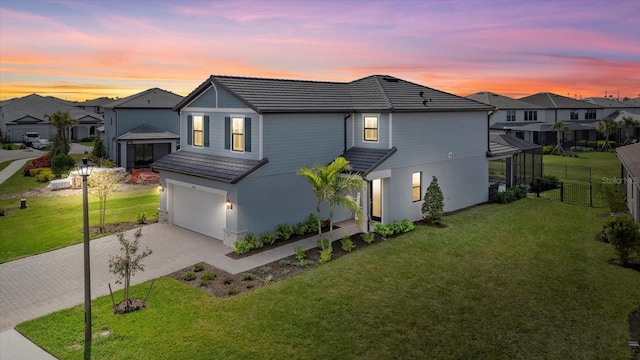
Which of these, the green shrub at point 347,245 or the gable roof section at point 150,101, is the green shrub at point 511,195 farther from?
the gable roof section at point 150,101

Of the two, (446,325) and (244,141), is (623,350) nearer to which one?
(446,325)

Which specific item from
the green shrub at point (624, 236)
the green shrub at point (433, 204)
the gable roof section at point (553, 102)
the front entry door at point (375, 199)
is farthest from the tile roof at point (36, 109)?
the green shrub at point (624, 236)

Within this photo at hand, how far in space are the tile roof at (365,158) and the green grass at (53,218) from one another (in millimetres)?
10852

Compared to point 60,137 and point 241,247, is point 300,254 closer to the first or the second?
point 241,247

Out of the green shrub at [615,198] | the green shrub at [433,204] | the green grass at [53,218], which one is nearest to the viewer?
the green grass at [53,218]

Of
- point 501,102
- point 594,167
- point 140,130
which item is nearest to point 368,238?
point 140,130

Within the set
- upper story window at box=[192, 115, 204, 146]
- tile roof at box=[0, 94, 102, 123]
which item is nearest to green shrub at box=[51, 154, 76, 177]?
upper story window at box=[192, 115, 204, 146]

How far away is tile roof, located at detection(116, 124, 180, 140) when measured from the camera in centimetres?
3766

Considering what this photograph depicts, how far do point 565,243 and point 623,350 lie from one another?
29.1 ft

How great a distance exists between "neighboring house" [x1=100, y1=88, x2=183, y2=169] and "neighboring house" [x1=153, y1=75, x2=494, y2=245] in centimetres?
1843

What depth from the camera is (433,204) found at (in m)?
20.6

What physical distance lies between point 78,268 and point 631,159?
2453cm

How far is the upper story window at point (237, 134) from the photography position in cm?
1888

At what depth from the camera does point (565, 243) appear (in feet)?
58.4
